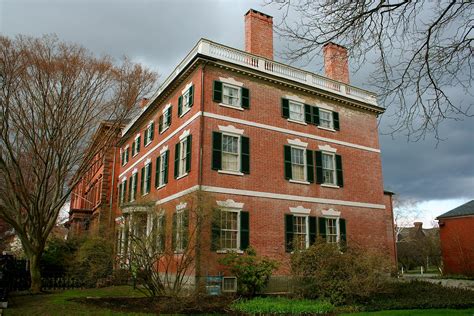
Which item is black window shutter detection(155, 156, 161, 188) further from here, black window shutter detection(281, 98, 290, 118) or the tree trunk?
black window shutter detection(281, 98, 290, 118)

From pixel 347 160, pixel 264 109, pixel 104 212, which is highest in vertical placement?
pixel 264 109

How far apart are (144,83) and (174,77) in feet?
6.47

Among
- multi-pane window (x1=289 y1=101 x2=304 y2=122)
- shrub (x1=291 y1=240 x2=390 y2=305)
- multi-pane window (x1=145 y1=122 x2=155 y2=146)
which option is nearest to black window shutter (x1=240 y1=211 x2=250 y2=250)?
shrub (x1=291 y1=240 x2=390 y2=305)

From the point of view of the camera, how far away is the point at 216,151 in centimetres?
1792

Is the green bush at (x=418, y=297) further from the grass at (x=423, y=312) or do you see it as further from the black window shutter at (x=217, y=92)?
the black window shutter at (x=217, y=92)

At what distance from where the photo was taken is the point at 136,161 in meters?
27.7

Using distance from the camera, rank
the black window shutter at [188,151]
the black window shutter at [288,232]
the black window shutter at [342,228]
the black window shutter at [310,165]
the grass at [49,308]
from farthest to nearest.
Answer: the black window shutter at [342,228], the black window shutter at [310,165], the black window shutter at [288,232], the black window shutter at [188,151], the grass at [49,308]

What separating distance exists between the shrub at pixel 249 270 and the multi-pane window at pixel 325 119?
9800 mm

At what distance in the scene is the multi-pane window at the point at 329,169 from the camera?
21703 mm

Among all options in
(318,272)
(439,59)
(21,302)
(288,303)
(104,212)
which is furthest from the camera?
(104,212)

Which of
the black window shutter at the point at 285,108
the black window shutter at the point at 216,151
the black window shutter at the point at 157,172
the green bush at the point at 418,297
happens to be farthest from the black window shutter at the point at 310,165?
the black window shutter at the point at 157,172

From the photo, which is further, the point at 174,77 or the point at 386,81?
the point at 174,77

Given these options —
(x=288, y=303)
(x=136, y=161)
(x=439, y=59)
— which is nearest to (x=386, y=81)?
(x=439, y=59)

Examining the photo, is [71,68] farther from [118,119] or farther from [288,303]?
[288,303]
